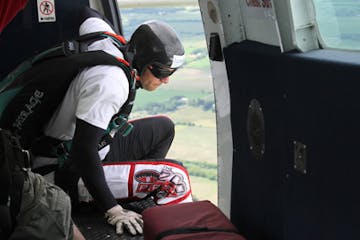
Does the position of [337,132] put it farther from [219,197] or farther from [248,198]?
[219,197]

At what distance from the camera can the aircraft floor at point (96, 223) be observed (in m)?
2.93

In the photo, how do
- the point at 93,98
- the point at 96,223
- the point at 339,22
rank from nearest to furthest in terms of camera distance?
1. the point at 339,22
2. the point at 93,98
3. the point at 96,223

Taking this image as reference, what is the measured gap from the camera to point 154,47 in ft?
9.83

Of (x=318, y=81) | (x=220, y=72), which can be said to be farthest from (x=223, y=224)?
(x=318, y=81)

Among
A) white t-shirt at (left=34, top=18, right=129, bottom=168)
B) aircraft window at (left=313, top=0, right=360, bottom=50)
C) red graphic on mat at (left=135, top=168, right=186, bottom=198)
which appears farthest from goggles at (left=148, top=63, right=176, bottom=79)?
aircraft window at (left=313, top=0, right=360, bottom=50)

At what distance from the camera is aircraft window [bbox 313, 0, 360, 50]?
1.74 meters

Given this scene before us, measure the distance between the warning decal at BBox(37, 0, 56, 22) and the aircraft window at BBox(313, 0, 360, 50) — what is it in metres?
2.67

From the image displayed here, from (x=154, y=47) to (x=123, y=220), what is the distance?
92 cm

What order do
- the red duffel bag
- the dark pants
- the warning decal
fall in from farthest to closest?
the warning decal → the dark pants → the red duffel bag

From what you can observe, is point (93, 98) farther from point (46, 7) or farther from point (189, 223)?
point (46, 7)

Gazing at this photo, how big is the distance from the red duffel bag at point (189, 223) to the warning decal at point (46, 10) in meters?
2.12

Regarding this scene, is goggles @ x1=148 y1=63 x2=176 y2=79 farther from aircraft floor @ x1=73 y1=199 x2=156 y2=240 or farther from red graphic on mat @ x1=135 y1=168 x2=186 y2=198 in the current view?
aircraft floor @ x1=73 y1=199 x2=156 y2=240

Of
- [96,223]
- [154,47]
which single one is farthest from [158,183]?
[154,47]

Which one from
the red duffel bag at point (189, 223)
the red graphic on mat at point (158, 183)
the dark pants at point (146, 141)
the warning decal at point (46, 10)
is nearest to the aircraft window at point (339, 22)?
the red duffel bag at point (189, 223)
